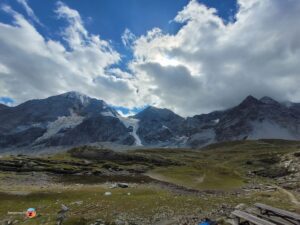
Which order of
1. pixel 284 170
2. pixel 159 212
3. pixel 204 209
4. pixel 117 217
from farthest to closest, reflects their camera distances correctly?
pixel 284 170 < pixel 204 209 < pixel 159 212 < pixel 117 217

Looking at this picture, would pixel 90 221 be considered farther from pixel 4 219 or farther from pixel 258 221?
pixel 258 221

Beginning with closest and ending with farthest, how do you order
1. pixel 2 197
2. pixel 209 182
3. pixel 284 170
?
1. pixel 2 197
2. pixel 209 182
3. pixel 284 170

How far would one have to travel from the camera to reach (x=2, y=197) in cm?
5316

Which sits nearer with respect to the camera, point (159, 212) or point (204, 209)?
point (159, 212)

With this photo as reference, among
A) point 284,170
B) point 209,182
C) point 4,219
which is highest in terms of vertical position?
point 284,170

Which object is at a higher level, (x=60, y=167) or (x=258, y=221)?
(x=60, y=167)

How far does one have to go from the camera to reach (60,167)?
162875mm

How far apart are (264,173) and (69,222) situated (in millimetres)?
140863

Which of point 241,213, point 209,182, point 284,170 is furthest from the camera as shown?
point 284,170

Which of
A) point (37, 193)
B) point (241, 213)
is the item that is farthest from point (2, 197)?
point (241, 213)

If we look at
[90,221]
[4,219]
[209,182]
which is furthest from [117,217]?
[209,182]

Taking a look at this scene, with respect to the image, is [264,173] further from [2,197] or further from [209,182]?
[2,197]

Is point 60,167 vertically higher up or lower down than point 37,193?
higher up

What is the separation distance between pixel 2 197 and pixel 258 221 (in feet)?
146
